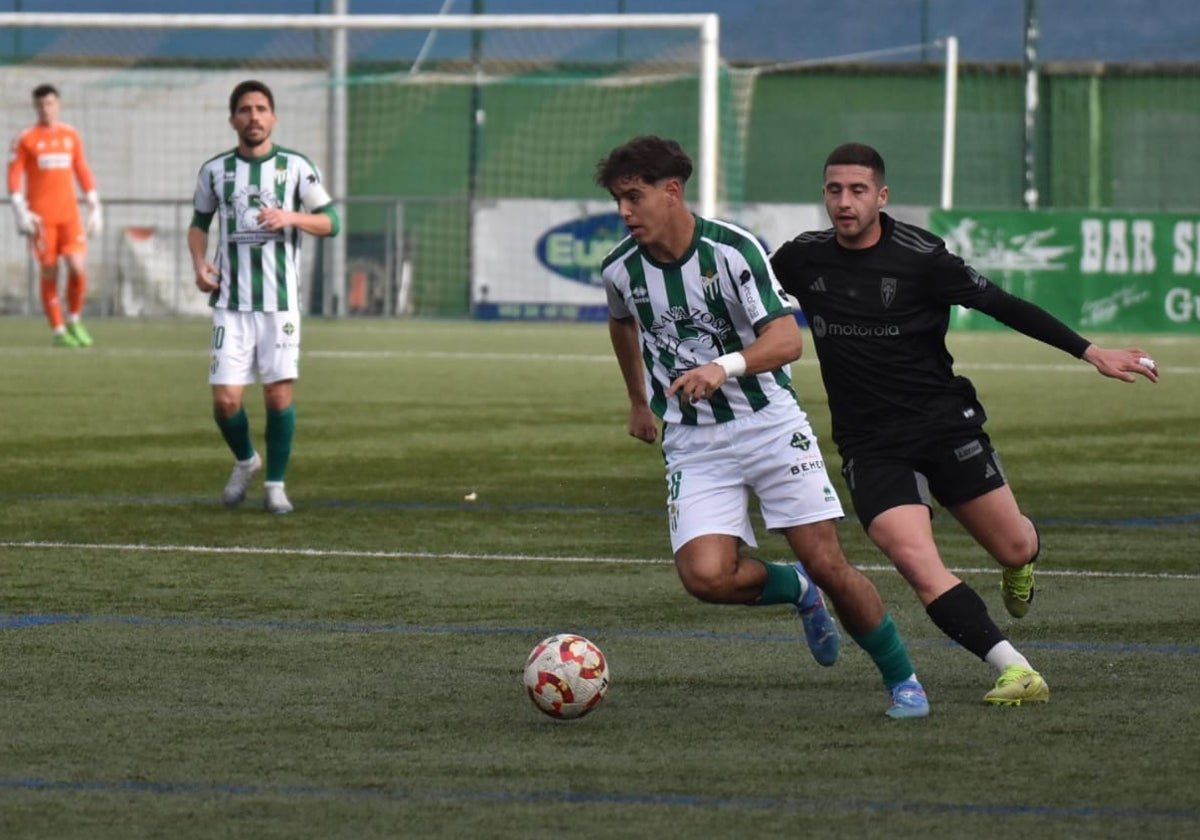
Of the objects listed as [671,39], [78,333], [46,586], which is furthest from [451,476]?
[671,39]

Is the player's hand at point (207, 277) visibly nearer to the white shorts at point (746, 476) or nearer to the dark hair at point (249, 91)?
the dark hair at point (249, 91)

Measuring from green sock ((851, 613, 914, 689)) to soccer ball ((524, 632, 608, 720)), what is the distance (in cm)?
69

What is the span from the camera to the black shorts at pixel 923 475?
6430 millimetres

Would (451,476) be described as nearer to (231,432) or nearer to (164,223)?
(231,432)

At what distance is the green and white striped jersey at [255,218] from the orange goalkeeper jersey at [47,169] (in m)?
13.1

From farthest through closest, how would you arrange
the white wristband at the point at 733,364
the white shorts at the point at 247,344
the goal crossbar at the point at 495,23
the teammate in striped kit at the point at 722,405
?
the goal crossbar at the point at 495,23, the white shorts at the point at 247,344, the teammate in striped kit at the point at 722,405, the white wristband at the point at 733,364

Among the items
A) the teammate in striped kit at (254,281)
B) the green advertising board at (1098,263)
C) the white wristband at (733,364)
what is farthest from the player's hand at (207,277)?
the green advertising board at (1098,263)

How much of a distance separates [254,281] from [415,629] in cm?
403

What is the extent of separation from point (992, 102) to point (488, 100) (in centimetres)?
805

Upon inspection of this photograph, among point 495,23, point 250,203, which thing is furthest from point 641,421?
point 495,23

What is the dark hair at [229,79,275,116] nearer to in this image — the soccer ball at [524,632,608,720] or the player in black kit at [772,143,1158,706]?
the player in black kit at [772,143,1158,706]

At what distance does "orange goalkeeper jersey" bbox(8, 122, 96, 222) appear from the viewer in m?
23.7

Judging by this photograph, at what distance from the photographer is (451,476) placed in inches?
489

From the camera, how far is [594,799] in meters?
4.93
